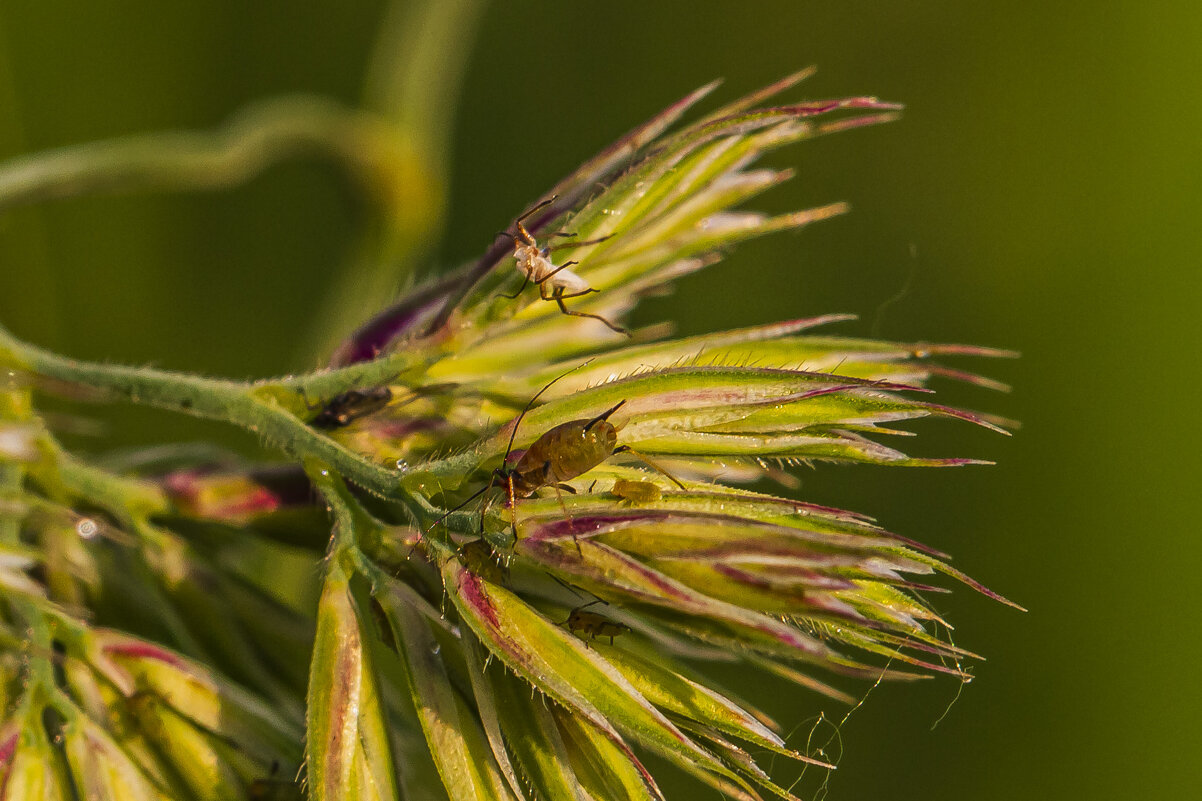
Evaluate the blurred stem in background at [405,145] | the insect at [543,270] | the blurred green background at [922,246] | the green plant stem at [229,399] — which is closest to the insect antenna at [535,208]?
the insect at [543,270]

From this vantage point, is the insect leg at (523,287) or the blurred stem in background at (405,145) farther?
the blurred stem in background at (405,145)

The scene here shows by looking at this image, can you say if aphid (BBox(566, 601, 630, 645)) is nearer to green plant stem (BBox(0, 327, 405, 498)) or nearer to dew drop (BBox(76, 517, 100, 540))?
green plant stem (BBox(0, 327, 405, 498))

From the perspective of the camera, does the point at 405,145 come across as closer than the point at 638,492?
No

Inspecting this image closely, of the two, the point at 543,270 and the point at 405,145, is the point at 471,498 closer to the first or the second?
the point at 543,270

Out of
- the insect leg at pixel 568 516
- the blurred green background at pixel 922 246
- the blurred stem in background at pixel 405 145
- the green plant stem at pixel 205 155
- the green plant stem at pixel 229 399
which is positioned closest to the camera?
the insect leg at pixel 568 516

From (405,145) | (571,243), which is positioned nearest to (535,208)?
(571,243)

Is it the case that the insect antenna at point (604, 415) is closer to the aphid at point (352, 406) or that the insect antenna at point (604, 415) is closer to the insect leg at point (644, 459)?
the insect leg at point (644, 459)

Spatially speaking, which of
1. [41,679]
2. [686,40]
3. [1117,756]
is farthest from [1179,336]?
[41,679]

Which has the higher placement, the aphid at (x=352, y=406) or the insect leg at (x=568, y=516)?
the aphid at (x=352, y=406)
